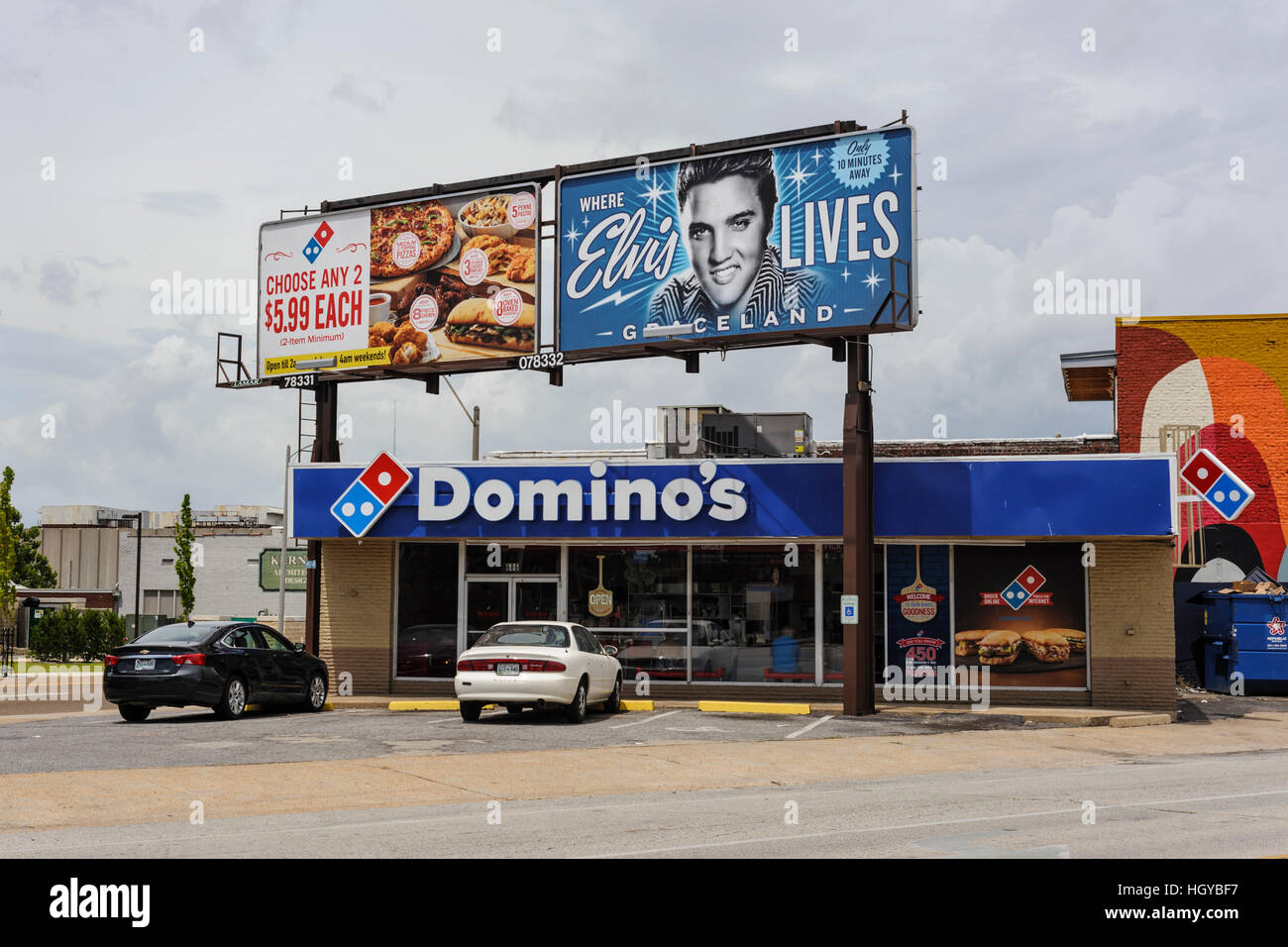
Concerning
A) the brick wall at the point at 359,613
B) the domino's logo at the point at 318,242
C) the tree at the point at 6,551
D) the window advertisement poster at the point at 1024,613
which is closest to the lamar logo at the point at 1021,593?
the window advertisement poster at the point at 1024,613

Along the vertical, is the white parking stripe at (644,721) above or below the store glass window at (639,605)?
below

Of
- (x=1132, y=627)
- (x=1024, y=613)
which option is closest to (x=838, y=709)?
(x=1024, y=613)

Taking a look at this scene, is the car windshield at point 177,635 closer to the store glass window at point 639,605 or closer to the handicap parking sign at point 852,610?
the store glass window at point 639,605

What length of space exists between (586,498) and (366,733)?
7145mm

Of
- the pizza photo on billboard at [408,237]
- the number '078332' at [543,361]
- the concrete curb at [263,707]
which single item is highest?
the pizza photo on billboard at [408,237]

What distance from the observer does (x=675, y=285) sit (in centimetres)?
2364

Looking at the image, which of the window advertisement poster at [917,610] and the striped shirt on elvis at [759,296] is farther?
the window advertisement poster at [917,610]

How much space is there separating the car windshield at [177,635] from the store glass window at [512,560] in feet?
22.4

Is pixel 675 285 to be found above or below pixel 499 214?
below

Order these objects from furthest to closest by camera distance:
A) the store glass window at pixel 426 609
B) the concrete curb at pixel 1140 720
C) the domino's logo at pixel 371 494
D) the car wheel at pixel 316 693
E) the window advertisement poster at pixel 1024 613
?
the store glass window at pixel 426 609 < the domino's logo at pixel 371 494 < the window advertisement poster at pixel 1024 613 < the car wheel at pixel 316 693 < the concrete curb at pixel 1140 720

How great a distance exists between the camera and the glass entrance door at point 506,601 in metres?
25.2
